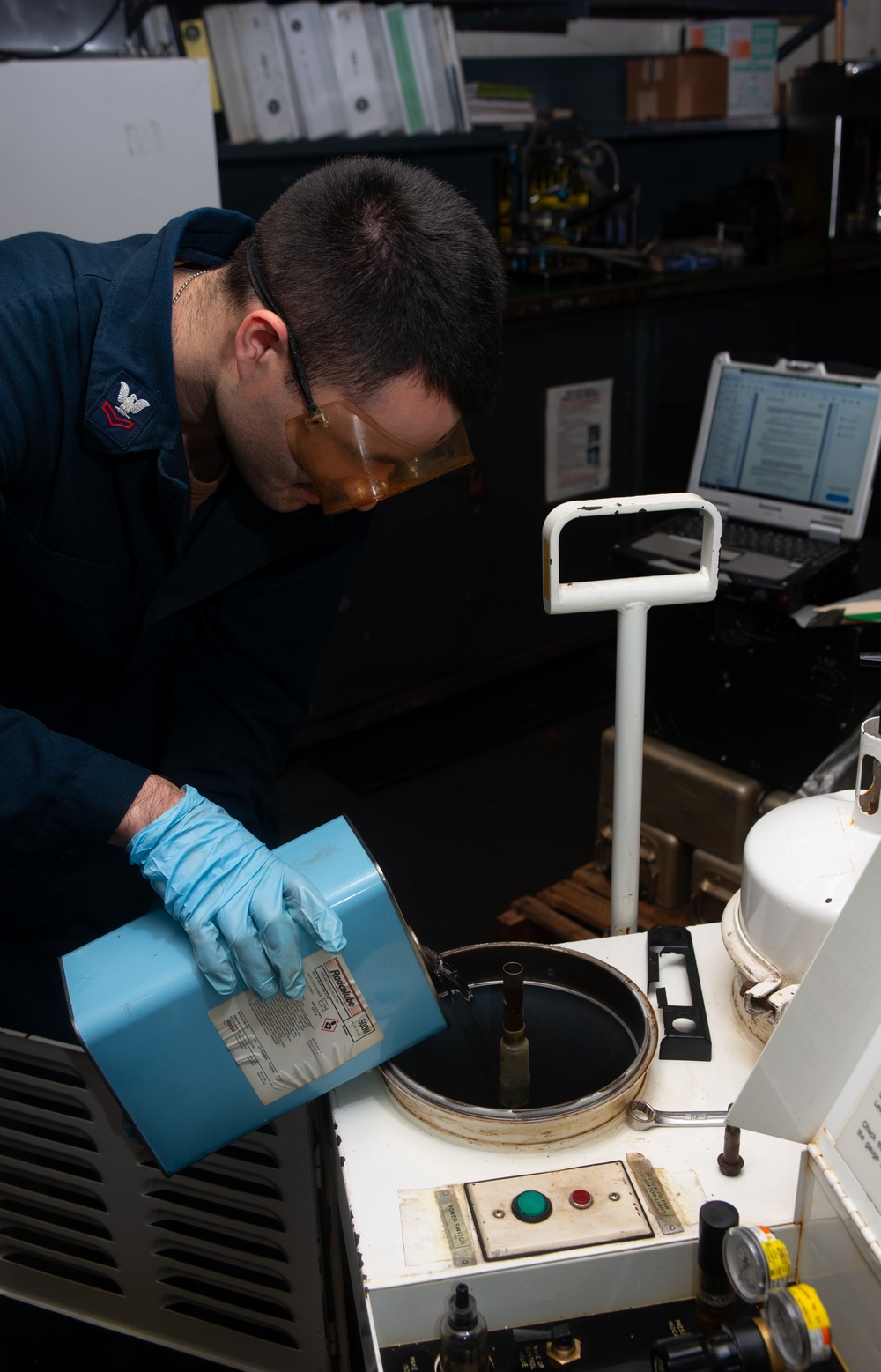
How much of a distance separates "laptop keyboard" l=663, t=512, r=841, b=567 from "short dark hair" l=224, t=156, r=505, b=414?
2.80 ft

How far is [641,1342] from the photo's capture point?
767 millimetres

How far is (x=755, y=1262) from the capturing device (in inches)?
26.6

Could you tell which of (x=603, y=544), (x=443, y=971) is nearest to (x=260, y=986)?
(x=443, y=971)

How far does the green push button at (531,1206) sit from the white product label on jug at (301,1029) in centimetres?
16

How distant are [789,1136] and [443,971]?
1.11 feet

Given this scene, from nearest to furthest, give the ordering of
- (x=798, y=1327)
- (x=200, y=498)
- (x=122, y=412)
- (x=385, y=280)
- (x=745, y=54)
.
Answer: (x=798, y=1327)
(x=385, y=280)
(x=122, y=412)
(x=200, y=498)
(x=745, y=54)

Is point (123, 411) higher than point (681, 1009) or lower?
higher

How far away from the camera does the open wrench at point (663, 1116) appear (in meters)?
0.87

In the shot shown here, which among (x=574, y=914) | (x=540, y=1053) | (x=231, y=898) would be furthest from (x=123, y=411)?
(x=574, y=914)

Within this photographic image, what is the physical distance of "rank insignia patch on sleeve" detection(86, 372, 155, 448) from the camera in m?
1.04

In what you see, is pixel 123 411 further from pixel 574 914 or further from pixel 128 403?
pixel 574 914

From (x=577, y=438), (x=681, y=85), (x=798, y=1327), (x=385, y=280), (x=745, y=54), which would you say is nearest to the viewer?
(x=798, y=1327)

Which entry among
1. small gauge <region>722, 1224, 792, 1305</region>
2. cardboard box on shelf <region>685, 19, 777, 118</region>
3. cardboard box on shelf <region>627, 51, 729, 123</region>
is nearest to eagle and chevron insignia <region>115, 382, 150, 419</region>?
small gauge <region>722, 1224, 792, 1305</region>

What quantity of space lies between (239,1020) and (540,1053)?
300 millimetres
